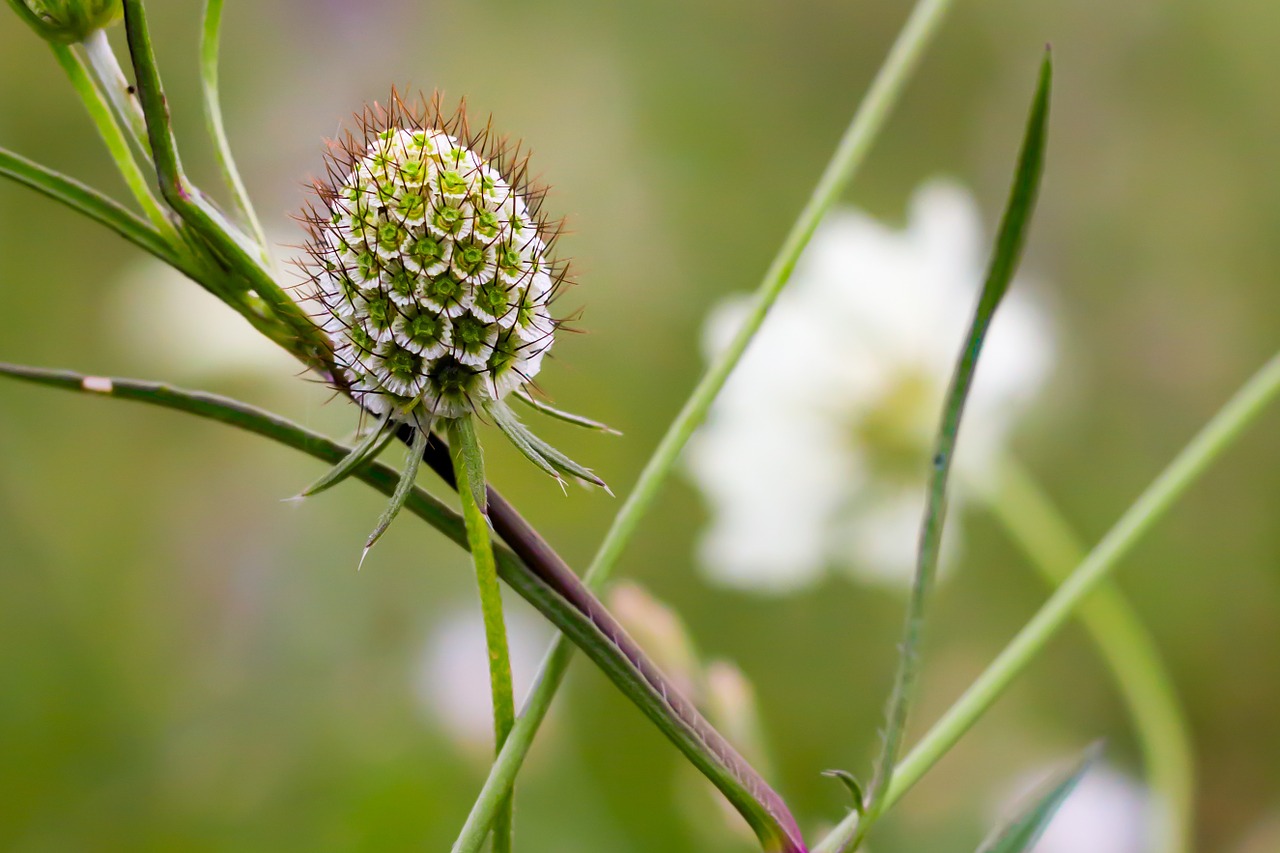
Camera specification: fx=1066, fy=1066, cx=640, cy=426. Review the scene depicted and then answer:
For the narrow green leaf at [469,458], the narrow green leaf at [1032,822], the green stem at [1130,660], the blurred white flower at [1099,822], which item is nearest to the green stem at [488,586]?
the narrow green leaf at [469,458]

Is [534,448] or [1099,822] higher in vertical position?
[534,448]

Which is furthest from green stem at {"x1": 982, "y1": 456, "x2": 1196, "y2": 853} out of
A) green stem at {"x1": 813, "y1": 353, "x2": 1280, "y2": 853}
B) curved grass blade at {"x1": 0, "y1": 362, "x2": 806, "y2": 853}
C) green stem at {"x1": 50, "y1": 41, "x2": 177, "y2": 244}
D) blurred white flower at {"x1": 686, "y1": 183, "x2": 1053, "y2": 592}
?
green stem at {"x1": 50, "y1": 41, "x2": 177, "y2": 244}

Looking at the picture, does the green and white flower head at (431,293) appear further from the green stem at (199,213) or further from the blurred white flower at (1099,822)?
the blurred white flower at (1099,822)

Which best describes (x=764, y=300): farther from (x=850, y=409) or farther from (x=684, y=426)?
(x=850, y=409)

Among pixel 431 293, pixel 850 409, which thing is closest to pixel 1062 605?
pixel 431 293

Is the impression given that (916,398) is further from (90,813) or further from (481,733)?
(90,813)

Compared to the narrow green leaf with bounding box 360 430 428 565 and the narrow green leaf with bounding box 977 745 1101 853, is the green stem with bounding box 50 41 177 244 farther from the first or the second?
the narrow green leaf with bounding box 977 745 1101 853
